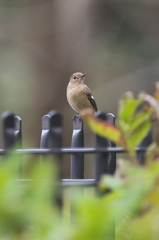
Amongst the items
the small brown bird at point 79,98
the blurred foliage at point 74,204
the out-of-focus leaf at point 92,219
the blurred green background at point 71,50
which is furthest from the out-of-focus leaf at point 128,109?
the blurred green background at point 71,50

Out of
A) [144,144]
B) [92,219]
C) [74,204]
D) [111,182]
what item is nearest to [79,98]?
[144,144]

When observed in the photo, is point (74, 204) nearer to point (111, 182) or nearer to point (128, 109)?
point (111, 182)

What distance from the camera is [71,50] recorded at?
45.2ft

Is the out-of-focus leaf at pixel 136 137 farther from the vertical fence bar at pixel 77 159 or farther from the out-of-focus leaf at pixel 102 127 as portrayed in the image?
the vertical fence bar at pixel 77 159

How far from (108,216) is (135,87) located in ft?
41.3

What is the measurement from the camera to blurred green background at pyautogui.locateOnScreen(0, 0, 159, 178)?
13.5 m

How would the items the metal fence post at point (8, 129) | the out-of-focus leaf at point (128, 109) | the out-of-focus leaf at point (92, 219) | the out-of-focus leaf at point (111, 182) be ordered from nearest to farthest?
the out-of-focus leaf at point (92, 219), the out-of-focus leaf at point (111, 182), the out-of-focus leaf at point (128, 109), the metal fence post at point (8, 129)

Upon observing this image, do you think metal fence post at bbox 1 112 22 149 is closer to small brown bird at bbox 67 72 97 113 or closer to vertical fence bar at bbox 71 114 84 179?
vertical fence bar at bbox 71 114 84 179

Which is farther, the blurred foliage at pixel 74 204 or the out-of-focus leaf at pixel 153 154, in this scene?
the out-of-focus leaf at pixel 153 154

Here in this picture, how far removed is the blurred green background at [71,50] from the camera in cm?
1347

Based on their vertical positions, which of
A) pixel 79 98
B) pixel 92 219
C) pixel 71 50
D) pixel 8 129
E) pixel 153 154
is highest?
pixel 71 50

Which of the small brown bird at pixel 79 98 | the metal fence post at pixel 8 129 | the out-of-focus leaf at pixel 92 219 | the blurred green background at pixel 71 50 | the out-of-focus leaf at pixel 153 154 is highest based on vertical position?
the blurred green background at pixel 71 50

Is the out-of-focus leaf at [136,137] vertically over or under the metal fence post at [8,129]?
under

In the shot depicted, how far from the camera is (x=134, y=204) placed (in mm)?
1159
